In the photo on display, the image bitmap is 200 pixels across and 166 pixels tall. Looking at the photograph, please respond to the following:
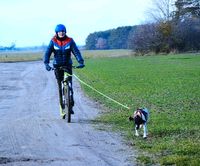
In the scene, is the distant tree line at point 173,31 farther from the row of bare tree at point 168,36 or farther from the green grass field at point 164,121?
the green grass field at point 164,121

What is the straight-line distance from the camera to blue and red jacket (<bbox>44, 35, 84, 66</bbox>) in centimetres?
1159

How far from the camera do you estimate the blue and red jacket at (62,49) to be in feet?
38.0

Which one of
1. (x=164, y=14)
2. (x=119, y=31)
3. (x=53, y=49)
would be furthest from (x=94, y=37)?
(x=53, y=49)

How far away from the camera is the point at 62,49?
11.6 meters

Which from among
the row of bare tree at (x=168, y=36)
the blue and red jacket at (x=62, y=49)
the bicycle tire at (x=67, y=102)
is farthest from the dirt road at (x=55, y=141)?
the row of bare tree at (x=168, y=36)

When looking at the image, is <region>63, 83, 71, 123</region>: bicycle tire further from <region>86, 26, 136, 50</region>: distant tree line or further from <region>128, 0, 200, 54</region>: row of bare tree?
<region>86, 26, 136, 50</region>: distant tree line

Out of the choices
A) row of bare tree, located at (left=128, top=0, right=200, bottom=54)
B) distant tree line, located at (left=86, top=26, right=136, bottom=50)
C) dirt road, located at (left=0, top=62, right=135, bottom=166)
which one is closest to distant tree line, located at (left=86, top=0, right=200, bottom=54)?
row of bare tree, located at (left=128, top=0, right=200, bottom=54)

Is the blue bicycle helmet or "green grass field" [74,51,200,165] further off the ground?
the blue bicycle helmet

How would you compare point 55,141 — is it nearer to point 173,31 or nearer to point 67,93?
point 67,93

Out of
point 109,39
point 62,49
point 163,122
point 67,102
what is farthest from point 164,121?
point 109,39

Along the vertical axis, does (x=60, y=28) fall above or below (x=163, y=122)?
above

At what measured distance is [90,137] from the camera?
954 cm

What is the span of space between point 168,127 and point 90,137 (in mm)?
1852

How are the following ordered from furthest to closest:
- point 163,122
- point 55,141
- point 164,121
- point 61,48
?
point 61,48 → point 164,121 → point 163,122 → point 55,141
